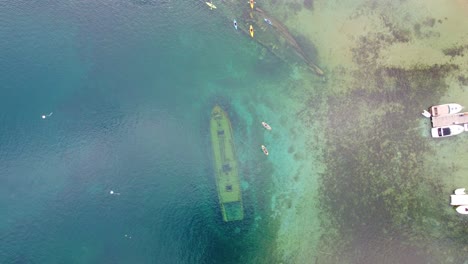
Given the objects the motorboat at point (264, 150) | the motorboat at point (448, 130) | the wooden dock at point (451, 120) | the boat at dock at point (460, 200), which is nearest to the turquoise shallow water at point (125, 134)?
the motorboat at point (264, 150)

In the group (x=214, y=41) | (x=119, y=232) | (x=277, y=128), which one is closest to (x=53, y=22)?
(x=214, y=41)

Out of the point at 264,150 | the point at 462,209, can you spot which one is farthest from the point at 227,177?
the point at 462,209

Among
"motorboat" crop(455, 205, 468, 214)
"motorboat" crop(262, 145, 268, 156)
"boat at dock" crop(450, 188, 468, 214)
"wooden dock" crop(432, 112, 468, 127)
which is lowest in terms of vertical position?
"motorboat" crop(455, 205, 468, 214)

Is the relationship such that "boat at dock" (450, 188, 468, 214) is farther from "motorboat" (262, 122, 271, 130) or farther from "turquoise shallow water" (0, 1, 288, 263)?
"motorboat" (262, 122, 271, 130)

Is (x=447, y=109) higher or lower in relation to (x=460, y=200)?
higher

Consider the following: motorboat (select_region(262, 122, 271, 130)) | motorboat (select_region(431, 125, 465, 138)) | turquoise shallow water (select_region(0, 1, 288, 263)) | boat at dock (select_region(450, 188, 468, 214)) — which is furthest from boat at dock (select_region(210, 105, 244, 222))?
boat at dock (select_region(450, 188, 468, 214))

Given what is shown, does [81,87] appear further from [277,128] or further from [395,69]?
[395,69]

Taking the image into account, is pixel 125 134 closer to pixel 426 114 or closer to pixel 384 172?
pixel 384 172
